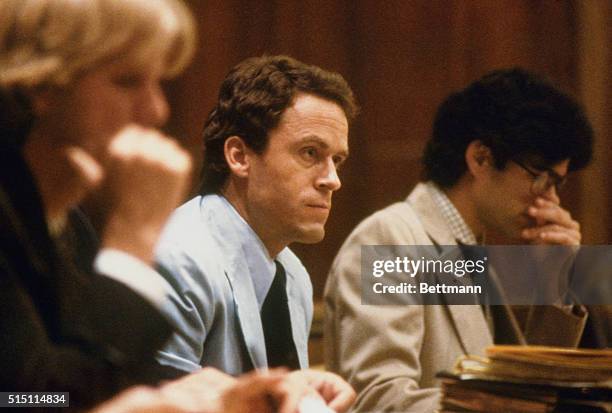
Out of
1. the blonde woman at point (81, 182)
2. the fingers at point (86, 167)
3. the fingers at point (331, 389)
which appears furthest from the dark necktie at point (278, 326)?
the fingers at point (86, 167)

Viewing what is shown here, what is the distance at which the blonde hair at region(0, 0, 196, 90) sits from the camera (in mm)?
1270

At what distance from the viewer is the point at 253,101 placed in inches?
62.2

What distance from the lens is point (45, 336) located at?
47.3 inches

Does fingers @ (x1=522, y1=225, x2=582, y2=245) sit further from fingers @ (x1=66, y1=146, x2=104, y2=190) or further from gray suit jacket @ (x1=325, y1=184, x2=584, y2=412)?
fingers @ (x1=66, y1=146, x2=104, y2=190)

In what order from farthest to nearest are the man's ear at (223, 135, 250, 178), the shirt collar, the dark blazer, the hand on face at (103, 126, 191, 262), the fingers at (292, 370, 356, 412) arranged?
the shirt collar → the man's ear at (223, 135, 250, 178) → the fingers at (292, 370, 356, 412) → the hand on face at (103, 126, 191, 262) → the dark blazer

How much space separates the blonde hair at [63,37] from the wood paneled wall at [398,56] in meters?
0.31

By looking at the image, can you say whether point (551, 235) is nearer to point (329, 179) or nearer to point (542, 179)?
point (542, 179)

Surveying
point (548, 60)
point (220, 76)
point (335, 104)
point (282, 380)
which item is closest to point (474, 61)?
point (548, 60)

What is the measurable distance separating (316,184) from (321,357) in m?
0.42

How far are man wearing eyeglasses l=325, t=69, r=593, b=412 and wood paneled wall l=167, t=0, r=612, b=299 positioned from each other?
4 cm

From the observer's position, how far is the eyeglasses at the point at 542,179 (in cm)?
194

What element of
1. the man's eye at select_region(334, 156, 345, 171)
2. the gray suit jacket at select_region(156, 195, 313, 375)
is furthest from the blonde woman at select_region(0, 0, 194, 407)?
the man's eye at select_region(334, 156, 345, 171)

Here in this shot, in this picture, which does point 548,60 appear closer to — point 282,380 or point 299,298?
point 299,298

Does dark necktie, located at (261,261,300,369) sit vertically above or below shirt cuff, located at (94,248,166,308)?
below
